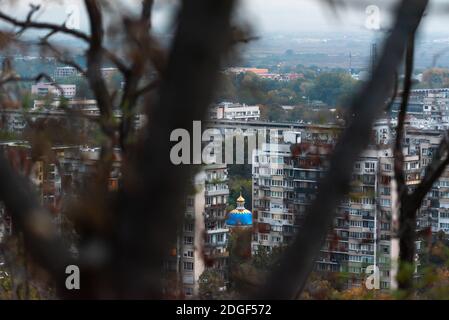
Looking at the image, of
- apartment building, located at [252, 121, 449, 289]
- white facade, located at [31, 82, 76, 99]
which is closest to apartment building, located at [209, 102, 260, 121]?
apartment building, located at [252, 121, 449, 289]

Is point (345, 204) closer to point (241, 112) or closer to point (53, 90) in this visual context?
point (53, 90)

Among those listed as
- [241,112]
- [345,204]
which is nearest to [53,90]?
[345,204]

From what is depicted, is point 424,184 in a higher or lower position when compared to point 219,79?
lower

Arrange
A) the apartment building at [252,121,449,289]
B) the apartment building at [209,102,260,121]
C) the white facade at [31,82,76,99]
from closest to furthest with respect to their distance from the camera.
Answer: the white facade at [31,82,76,99]
the apartment building at [252,121,449,289]
the apartment building at [209,102,260,121]

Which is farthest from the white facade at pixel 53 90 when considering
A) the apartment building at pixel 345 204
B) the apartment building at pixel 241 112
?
the apartment building at pixel 241 112

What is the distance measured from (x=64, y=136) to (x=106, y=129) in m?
1.04

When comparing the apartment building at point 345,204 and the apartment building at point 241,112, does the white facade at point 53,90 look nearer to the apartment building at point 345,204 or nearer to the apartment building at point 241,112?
the apartment building at point 345,204

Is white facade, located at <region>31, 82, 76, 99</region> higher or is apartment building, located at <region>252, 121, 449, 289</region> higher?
white facade, located at <region>31, 82, 76, 99</region>

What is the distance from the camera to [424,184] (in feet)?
10.4

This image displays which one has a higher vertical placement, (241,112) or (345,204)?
(241,112)

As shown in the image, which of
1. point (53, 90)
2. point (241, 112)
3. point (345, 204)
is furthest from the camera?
point (241, 112)

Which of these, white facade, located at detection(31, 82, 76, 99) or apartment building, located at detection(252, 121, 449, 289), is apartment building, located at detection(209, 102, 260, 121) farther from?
white facade, located at detection(31, 82, 76, 99)
